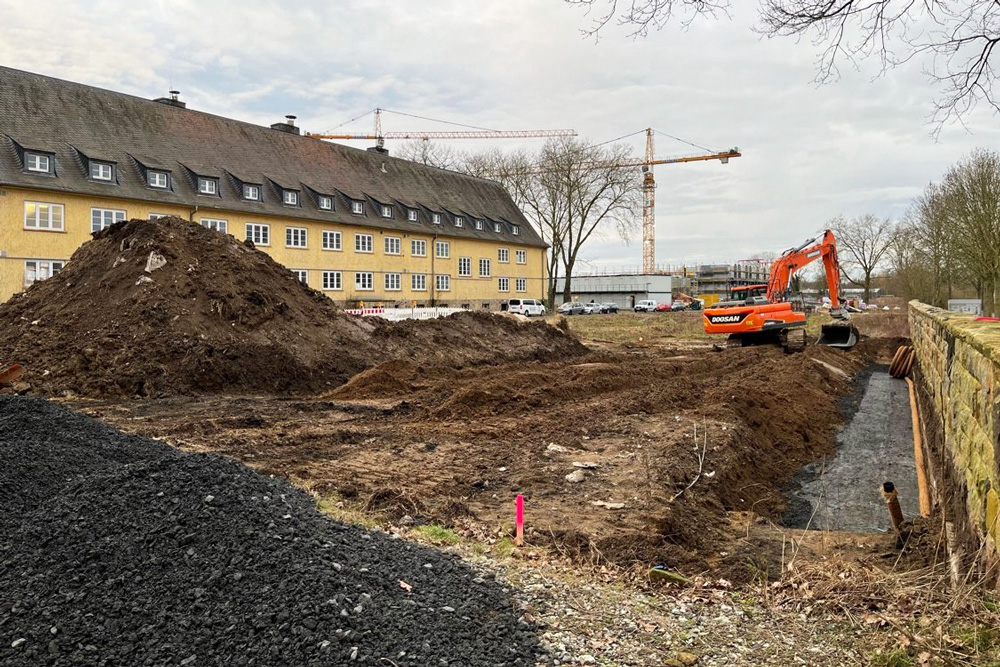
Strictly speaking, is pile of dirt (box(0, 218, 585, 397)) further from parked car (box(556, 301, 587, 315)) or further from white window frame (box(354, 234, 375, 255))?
parked car (box(556, 301, 587, 315))

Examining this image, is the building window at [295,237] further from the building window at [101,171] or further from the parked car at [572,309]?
the parked car at [572,309]

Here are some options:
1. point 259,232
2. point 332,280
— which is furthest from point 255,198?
point 332,280

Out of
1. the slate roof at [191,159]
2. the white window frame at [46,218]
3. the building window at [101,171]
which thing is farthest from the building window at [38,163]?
the building window at [101,171]

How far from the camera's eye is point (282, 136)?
44469 mm

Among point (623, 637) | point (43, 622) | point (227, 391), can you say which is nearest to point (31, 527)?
point (43, 622)

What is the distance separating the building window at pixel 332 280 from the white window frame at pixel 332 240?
4.98 ft

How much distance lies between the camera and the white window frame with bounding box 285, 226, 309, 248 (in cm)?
4056

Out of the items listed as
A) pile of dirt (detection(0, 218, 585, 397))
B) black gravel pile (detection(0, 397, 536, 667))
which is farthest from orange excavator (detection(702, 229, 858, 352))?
black gravel pile (detection(0, 397, 536, 667))

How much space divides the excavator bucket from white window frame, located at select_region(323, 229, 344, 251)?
28.8m

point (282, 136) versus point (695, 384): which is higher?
point (282, 136)

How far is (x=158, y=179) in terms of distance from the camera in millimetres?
35000

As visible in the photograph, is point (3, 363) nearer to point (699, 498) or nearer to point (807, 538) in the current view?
point (699, 498)

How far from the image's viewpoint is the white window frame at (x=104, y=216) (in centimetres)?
3259

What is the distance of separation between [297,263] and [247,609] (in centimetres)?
3895
